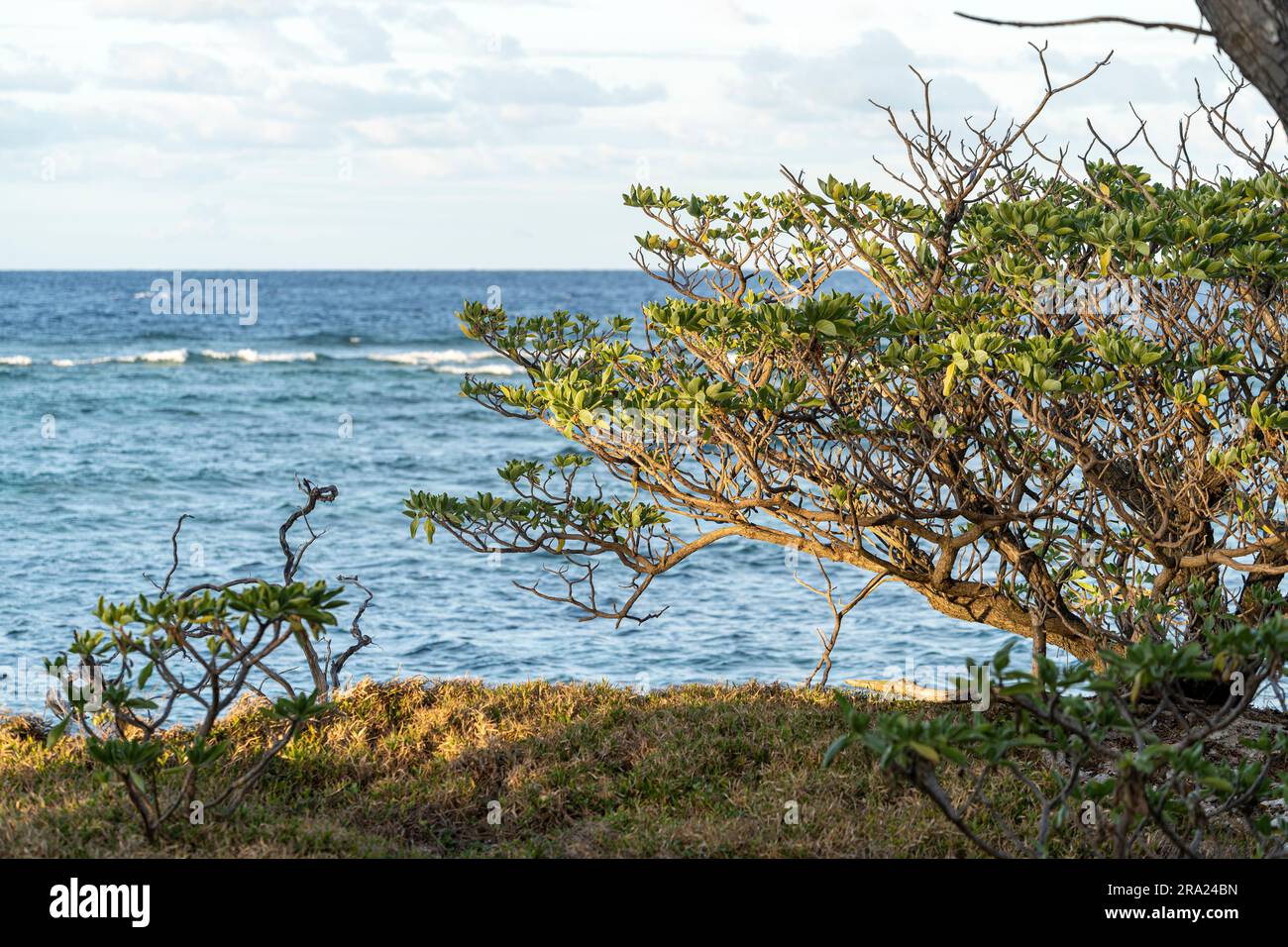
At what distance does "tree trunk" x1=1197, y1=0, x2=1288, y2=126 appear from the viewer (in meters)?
3.90

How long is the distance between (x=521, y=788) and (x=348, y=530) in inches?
492

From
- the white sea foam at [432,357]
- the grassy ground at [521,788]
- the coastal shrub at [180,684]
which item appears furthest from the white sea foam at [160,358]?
the coastal shrub at [180,684]

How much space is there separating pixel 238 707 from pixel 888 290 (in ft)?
15.4

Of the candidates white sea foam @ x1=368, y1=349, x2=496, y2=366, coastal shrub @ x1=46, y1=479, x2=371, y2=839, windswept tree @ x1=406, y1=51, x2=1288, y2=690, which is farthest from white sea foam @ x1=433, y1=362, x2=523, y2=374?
coastal shrub @ x1=46, y1=479, x2=371, y2=839

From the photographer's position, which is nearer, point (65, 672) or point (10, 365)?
point (65, 672)

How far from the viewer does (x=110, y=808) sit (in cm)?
568

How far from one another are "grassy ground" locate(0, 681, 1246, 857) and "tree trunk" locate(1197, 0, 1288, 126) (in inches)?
108

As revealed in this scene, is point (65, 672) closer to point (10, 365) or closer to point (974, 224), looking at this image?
point (974, 224)

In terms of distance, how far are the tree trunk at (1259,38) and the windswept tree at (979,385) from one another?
4.97ft

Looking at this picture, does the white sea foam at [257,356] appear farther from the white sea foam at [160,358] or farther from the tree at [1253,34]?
the tree at [1253,34]

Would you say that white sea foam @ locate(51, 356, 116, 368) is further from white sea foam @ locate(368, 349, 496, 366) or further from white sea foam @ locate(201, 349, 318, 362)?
white sea foam @ locate(368, 349, 496, 366)

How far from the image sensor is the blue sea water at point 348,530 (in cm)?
1244

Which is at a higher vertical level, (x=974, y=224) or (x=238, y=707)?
(x=974, y=224)
